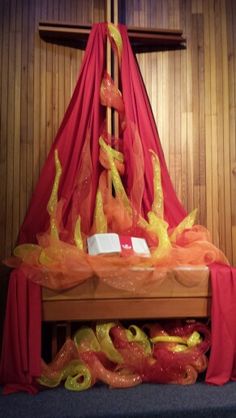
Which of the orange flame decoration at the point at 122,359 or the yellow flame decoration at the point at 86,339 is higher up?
the yellow flame decoration at the point at 86,339

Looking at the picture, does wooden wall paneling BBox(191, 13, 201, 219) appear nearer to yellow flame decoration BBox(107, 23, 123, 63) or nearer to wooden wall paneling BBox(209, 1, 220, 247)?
wooden wall paneling BBox(209, 1, 220, 247)

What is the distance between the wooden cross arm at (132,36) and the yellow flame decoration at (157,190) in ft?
2.22

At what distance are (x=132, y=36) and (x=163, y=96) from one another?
0.36 metres

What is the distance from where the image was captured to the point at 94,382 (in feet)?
4.96

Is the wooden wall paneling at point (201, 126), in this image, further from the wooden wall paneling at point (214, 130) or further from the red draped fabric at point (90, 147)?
the red draped fabric at point (90, 147)

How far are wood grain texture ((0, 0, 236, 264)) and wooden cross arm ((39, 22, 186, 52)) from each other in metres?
0.04

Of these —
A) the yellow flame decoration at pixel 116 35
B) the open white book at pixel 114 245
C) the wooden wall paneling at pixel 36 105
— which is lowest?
the open white book at pixel 114 245

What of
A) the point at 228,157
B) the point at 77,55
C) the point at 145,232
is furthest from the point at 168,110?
the point at 145,232

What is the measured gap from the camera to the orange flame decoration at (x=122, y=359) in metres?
1.50

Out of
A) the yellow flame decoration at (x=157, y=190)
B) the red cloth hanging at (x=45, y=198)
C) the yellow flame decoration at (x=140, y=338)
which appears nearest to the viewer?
the red cloth hanging at (x=45, y=198)

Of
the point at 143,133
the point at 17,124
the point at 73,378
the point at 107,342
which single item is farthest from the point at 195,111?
Answer: the point at 73,378

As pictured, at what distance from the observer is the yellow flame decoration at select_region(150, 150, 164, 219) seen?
189cm

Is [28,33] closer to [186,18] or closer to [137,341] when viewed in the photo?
[186,18]

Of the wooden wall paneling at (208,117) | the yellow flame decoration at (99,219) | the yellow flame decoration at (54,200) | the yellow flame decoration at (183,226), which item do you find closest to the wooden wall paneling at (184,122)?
the wooden wall paneling at (208,117)
